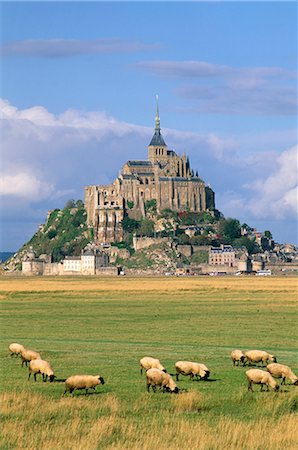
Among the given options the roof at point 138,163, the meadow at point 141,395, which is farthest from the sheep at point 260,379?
the roof at point 138,163

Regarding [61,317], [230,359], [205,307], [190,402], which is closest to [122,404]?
[190,402]

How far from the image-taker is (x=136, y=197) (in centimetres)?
17862

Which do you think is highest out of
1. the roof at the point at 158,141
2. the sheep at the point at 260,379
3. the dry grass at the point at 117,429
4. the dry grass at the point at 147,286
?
the roof at the point at 158,141

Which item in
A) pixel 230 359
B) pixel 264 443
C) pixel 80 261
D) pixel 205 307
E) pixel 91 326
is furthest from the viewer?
pixel 80 261

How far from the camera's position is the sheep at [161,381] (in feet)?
66.9

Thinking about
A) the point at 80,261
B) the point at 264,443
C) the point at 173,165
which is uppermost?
the point at 173,165

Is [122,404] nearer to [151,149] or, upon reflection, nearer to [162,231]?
[162,231]

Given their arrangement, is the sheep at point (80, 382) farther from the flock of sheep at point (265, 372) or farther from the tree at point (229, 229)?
the tree at point (229, 229)

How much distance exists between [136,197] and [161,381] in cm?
15832

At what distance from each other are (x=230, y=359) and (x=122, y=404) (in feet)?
24.8

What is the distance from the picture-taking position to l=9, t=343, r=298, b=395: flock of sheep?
20.4 m

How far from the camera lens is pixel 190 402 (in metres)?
19.3

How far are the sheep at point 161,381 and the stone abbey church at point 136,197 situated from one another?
509 feet

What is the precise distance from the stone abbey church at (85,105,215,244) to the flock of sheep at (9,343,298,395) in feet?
495
